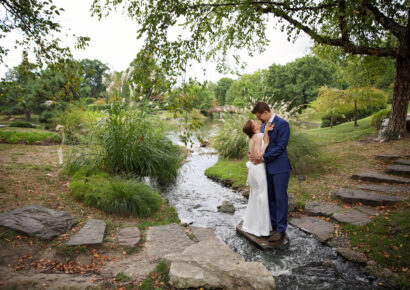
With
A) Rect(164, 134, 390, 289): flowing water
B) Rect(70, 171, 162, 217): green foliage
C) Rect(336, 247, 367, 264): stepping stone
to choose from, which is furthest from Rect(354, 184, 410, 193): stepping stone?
Rect(70, 171, 162, 217): green foliage

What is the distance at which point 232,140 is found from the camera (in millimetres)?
10125

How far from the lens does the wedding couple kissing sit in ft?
12.6

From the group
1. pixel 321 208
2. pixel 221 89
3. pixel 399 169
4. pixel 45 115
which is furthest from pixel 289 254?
pixel 221 89

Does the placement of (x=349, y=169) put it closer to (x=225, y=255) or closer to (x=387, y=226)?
(x=387, y=226)

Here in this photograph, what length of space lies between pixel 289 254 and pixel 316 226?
1.04m

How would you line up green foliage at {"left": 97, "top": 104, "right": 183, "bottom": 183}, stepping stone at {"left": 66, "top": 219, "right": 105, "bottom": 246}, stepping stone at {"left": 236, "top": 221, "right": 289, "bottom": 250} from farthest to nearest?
1. green foliage at {"left": 97, "top": 104, "right": 183, "bottom": 183}
2. stepping stone at {"left": 236, "top": 221, "right": 289, "bottom": 250}
3. stepping stone at {"left": 66, "top": 219, "right": 105, "bottom": 246}

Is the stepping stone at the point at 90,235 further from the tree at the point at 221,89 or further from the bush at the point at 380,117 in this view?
the tree at the point at 221,89

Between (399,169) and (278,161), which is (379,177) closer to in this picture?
(399,169)

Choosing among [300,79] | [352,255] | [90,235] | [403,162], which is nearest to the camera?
[352,255]

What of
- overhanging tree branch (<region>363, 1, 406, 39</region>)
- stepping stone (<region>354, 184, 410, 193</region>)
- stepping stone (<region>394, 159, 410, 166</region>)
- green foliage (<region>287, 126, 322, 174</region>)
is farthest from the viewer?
overhanging tree branch (<region>363, 1, 406, 39</region>)

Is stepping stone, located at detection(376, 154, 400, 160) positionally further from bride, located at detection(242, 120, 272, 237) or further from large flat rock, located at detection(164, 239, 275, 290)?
large flat rock, located at detection(164, 239, 275, 290)

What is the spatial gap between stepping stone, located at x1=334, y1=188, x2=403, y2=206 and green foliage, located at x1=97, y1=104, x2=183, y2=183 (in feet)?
13.9

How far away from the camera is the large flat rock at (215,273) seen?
8.39 feet

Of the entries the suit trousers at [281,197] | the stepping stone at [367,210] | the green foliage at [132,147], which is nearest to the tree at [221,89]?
the green foliage at [132,147]
